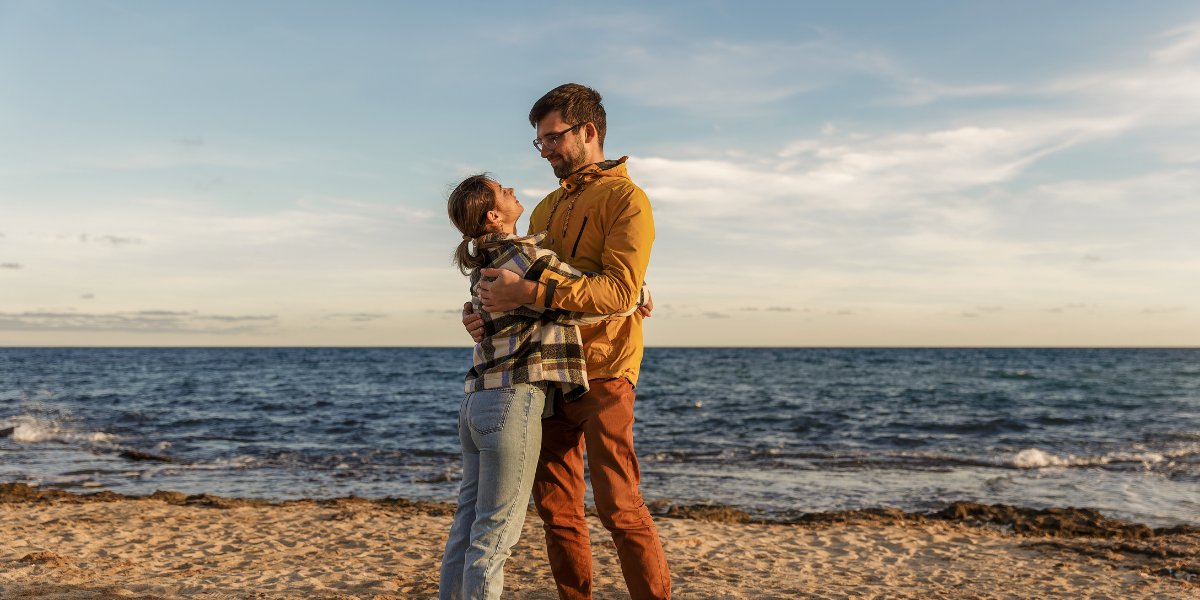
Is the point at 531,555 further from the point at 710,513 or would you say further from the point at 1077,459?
the point at 1077,459

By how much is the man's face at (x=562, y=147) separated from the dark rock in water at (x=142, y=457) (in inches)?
373

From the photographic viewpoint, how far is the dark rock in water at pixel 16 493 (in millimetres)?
6434

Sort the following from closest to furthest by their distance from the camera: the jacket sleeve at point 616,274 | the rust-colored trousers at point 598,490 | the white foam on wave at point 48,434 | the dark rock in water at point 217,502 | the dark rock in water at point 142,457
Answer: the jacket sleeve at point 616,274 → the rust-colored trousers at point 598,490 → the dark rock in water at point 217,502 → the dark rock in water at point 142,457 → the white foam on wave at point 48,434

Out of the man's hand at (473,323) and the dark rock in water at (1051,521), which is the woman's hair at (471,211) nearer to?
the man's hand at (473,323)

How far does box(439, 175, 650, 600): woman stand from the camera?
2316mm

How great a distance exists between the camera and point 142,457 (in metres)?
9.84

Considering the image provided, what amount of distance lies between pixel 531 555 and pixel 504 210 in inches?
115

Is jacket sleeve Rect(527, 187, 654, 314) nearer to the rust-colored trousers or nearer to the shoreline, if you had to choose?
the rust-colored trousers

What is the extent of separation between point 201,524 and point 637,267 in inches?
189

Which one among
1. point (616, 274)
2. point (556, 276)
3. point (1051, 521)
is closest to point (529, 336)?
point (556, 276)

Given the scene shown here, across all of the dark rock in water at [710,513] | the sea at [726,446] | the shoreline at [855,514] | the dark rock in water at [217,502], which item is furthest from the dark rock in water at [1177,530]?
the dark rock in water at [217,502]

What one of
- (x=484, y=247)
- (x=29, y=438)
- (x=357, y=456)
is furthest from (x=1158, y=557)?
(x=29, y=438)

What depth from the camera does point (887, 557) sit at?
480 centimetres

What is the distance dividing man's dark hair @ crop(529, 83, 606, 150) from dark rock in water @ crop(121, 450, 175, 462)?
9.55 metres
